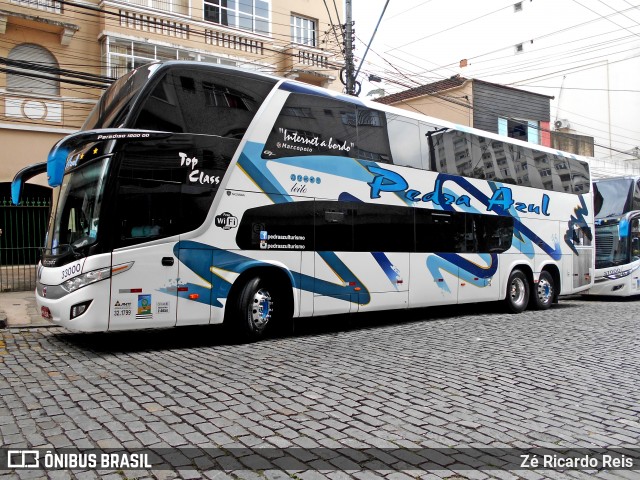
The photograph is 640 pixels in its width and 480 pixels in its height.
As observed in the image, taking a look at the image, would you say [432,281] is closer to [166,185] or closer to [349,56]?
[166,185]

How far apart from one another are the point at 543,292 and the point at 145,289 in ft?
34.9

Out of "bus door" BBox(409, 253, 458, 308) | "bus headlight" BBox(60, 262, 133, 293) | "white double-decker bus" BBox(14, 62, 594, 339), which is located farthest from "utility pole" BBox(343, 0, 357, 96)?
"bus headlight" BBox(60, 262, 133, 293)

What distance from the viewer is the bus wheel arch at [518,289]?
13070 millimetres

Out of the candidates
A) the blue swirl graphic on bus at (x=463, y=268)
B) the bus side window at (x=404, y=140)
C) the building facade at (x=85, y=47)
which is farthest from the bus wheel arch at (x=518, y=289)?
the building facade at (x=85, y=47)

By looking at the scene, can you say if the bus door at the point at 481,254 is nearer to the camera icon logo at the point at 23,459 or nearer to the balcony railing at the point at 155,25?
the camera icon logo at the point at 23,459

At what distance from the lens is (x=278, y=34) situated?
69.4 feet

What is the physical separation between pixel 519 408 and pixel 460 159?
7.60 m

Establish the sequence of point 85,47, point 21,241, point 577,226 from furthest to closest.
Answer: point 85,47 < point 21,241 < point 577,226

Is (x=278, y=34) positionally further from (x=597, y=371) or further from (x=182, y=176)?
(x=597, y=371)

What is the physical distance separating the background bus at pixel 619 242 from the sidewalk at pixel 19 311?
1659 cm

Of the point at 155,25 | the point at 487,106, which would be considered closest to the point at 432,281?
the point at 155,25

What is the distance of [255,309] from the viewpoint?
8.38m

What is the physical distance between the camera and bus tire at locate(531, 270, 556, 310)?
543 inches

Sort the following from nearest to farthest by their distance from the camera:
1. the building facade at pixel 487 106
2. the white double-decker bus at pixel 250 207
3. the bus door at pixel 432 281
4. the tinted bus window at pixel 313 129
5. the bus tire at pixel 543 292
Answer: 1. the white double-decker bus at pixel 250 207
2. the tinted bus window at pixel 313 129
3. the bus door at pixel 432 281
4. the bus tire at pixel 543 292
5. the building facade at pixel 487 106
